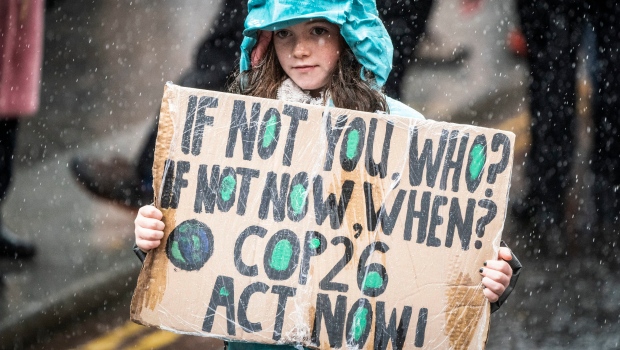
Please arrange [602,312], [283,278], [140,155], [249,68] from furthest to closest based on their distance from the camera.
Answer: [602,312]
[140,155]
[249,68]
[283,278]

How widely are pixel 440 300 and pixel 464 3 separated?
253cm

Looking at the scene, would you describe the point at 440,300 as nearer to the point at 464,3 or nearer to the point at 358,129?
the point at 358,129

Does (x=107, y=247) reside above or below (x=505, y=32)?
below

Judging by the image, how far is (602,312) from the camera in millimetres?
4500

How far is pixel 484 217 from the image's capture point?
2066 mm

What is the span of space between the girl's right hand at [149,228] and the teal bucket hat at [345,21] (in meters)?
0.65

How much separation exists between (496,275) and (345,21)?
84 centimetres

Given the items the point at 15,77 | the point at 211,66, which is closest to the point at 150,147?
the point at 211,66

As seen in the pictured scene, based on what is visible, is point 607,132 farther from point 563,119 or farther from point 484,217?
point 484,217

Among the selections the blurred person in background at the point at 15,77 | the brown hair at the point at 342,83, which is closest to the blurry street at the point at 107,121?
the blurred person in background at the point at 15,77

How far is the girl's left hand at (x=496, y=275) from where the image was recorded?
2043 mm

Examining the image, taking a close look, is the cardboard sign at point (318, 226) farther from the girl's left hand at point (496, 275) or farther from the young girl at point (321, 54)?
the young girl at point (321, 54)

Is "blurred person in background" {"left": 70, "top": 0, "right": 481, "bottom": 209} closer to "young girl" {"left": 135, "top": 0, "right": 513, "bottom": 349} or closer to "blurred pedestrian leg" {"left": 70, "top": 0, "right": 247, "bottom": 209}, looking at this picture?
"blurred pedestrian leg" {"left": 70, "top": 0, "right": 247, "bottom": 209}

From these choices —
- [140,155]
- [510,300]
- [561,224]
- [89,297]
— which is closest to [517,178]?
[561,224]
